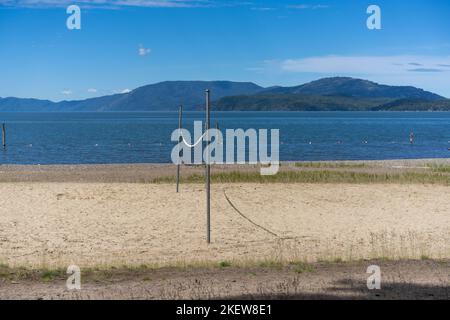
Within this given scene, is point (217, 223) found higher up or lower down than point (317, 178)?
lower down

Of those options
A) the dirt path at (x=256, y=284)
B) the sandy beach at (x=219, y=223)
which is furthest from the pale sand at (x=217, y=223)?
the dirt path at (x=256, y=284)

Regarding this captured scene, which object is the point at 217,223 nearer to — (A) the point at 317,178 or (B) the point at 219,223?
(B) the point at 219,223

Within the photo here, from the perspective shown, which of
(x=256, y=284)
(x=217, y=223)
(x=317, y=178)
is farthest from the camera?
(x=317, y=178)

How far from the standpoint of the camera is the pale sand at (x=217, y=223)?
11594 mm

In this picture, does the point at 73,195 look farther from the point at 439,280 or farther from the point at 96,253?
the point at 439,280

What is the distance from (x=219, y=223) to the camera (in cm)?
1485

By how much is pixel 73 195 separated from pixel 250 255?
27.9ft

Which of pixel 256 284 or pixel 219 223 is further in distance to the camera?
pixel 219 223

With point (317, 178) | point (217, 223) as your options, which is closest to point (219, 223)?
point (217, 223)

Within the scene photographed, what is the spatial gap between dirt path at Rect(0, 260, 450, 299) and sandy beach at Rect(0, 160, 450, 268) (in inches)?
51.3

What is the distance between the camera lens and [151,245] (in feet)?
41.2

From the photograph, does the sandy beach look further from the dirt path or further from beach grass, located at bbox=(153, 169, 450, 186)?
the dirt path

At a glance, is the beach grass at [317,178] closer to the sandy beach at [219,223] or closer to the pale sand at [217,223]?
the sandy beach at [219,223]

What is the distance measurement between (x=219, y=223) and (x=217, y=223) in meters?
0.05
